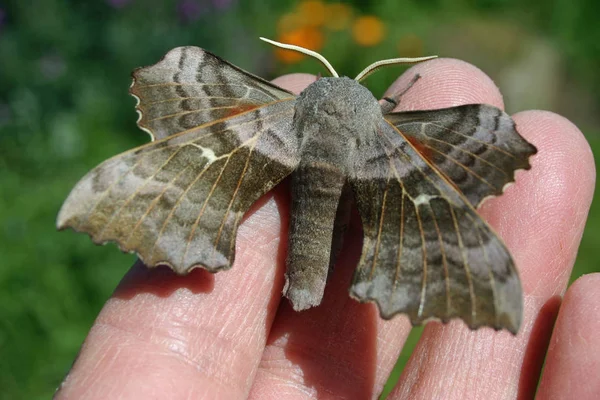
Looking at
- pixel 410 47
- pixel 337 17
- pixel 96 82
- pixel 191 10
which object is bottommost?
pixel 96 82

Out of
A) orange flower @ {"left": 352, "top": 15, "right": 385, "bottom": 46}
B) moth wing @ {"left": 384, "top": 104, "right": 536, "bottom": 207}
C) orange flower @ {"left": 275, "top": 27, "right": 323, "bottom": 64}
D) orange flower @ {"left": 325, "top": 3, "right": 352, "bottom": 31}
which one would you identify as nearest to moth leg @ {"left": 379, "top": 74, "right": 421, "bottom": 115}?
moth wing @ {"left": 384, "top": 104, "right": 536, "bottom": 207}

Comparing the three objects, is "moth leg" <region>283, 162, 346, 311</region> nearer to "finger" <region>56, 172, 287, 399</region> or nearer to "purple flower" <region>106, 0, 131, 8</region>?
"finger" <region>56, 172, 287, 399</region>

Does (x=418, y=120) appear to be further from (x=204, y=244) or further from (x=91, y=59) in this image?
(x=91, y=59)

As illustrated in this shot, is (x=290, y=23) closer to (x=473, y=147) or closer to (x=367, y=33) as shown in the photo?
(x=367, y=33)

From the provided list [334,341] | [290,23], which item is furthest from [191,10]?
[334,341]

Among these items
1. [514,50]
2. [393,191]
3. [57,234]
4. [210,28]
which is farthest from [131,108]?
[514,50]

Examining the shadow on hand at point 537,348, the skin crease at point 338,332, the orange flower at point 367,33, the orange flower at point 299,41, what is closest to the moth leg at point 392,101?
the skin crease at point 338,332
